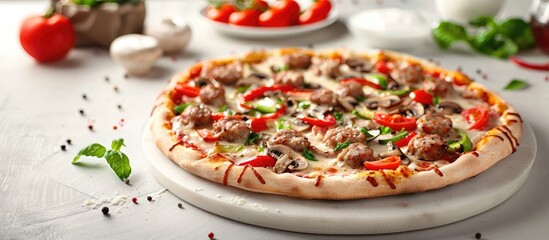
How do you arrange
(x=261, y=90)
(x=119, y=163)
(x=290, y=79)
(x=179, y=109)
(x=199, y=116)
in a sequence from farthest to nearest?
(x=290, y=79)
(x=261, y=90)
(x=179, y=109)
(x=199, y=116)
(x=119, y=163)

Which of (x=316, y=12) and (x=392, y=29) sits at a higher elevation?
(x=392, y=29)

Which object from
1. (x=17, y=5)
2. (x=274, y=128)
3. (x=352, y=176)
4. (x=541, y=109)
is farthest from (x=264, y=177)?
(x=17, y=5)

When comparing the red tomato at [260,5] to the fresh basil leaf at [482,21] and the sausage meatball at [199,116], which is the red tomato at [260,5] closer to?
the fresh basil leaf at [482,21]

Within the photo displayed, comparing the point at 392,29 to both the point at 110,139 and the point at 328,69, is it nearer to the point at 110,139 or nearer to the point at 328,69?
the point at 328,69

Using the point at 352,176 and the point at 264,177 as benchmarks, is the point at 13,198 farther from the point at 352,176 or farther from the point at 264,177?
the point at 352,176

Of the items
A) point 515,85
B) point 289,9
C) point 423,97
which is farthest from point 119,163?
point 515,85

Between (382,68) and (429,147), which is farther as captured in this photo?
(382,68)
